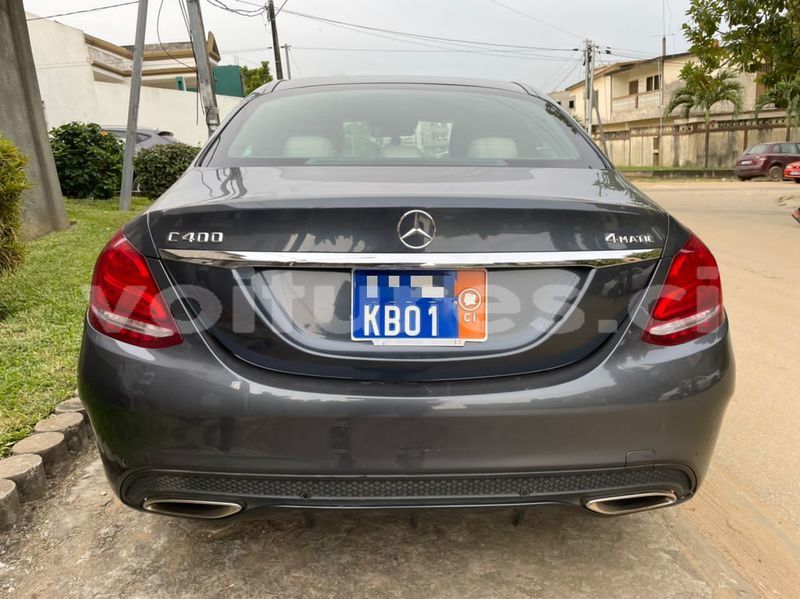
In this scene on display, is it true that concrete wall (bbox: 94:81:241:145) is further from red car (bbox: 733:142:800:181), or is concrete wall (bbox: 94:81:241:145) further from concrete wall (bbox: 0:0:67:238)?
red car (bbox: 733:142:800:181)

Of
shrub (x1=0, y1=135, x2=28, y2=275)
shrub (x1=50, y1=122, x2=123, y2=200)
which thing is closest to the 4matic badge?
shrub (x1=0, y1=135, x2=28, y2=275)

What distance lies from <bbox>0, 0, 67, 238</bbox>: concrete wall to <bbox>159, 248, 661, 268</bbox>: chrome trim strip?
6536 mm

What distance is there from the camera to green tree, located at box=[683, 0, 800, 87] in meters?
9.60

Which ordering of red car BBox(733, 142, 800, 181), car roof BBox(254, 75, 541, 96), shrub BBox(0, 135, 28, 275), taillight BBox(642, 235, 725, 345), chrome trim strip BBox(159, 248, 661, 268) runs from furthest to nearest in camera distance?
red car BBox(733, 142, 800, 181), shrub BBox(0, 135, 28, 275), car roof BBox(254, 75, 541, 96), taillight BBox(642, 235, 725, 345), chrome trim strip BBox(159, 248, 661, 268)

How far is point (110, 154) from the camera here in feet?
37.5

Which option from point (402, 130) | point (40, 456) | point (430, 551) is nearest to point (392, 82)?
point (402, 130)

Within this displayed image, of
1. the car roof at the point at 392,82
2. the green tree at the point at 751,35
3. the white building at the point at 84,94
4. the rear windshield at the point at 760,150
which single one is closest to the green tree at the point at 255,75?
the white building at the point at 84,94

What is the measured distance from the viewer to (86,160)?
11.2 meters

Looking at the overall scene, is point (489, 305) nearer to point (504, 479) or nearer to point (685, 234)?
point (504, 479)

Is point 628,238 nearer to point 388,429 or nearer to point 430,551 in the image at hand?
point 388,429

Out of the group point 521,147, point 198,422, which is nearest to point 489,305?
point 198,422

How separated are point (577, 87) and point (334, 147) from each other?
5382cm

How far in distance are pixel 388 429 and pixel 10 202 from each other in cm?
370

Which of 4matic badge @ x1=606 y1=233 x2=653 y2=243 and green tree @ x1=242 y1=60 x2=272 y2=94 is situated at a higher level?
green tree @ x1=242 y1=60 x2=272 y2=94
